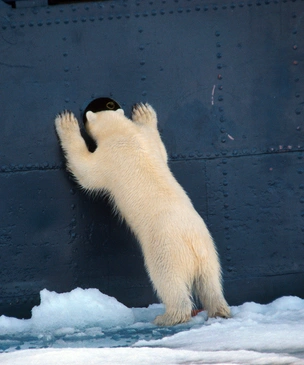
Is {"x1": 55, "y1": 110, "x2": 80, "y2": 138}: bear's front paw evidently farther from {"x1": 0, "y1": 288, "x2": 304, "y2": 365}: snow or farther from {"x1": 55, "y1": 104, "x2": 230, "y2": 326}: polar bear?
{"x1": 0, "y1": 288, "x2": 304, "y2": 365}: snow

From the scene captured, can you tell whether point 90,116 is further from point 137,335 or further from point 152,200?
point 137,335

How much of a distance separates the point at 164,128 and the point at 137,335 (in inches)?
70.0

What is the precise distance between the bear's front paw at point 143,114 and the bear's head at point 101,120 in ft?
0.34

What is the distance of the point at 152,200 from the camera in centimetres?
553

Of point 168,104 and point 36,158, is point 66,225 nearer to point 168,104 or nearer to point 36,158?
point 36,158

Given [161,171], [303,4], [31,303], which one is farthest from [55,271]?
[303,4]

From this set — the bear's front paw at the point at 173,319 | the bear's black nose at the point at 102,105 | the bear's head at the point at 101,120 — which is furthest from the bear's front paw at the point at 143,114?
the bear's front paw at the point at 173,319

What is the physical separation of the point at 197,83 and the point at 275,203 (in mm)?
1098

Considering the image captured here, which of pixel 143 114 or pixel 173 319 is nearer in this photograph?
pixel 173 319

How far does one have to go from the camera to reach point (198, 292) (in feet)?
18.1

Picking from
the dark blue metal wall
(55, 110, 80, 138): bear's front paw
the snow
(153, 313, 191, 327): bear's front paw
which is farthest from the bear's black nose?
(153, 313, 191, 327): bear's front paw

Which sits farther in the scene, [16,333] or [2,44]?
[2,44]

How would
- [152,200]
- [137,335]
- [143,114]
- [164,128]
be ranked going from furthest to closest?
[164,128] → [143,114] → [152,200] → [137,335]

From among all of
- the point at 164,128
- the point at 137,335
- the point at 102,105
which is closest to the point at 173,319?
the point at 137,335
